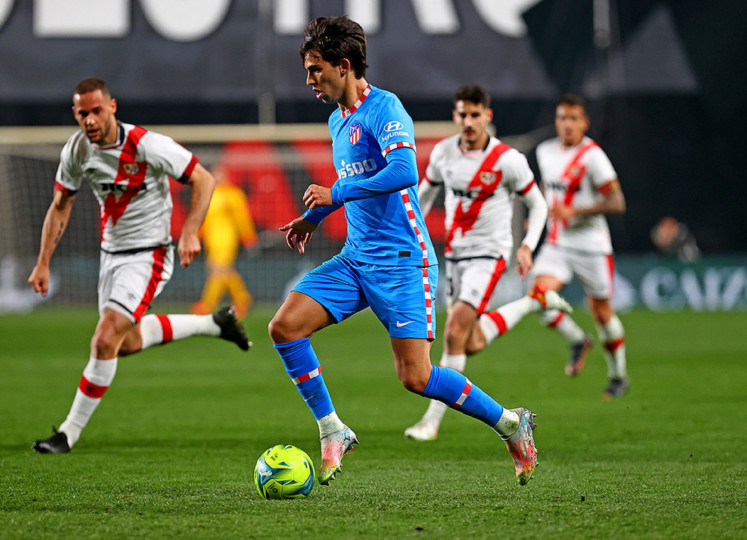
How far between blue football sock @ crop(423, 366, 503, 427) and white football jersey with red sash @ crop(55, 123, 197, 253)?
2.43 metres

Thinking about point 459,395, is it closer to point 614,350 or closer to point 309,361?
point 309,361

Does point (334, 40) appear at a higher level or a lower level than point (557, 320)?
higher

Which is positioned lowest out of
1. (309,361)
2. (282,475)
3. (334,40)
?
(282,475)

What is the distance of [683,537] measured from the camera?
390 cm

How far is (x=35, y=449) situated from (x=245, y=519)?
94.1 inches

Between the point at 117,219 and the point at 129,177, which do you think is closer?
the point at 129,177

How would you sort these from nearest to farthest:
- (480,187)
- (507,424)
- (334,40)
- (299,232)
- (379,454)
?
1. (334,40)
2. (507,424)
3. (299,232)
4. (379,454)
5. (480,187)

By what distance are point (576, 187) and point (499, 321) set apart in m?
1.93

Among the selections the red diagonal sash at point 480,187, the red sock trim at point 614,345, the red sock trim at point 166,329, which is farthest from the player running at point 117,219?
the red sock trim at point 614,345

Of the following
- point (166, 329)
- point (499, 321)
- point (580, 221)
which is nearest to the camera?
point (166, 329)

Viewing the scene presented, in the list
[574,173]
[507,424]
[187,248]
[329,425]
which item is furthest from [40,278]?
[574,173]

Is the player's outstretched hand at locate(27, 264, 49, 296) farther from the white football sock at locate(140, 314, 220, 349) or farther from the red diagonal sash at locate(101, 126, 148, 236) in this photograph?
the white football sock at locate(140, 314, 220, 349)

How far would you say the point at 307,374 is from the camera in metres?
5.11

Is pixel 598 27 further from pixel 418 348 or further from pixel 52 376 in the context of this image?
pixel 418 348
